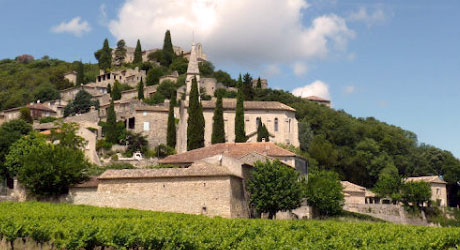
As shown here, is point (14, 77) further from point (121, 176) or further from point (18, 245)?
point (18, 245)

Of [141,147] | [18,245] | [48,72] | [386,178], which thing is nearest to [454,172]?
[386,178]

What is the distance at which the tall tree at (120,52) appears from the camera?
402 ft

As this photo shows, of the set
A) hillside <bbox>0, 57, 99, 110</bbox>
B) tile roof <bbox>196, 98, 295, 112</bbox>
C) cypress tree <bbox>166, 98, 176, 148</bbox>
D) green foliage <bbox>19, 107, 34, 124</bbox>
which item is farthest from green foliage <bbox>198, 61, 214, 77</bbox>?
green foliage <bbox>19, 107, 34, 124</bbox>

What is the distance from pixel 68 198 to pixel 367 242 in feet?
86.3

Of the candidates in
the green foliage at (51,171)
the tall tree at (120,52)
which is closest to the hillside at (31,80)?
the tall tree at (120,52)

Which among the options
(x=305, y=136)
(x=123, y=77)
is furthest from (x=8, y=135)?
(x=123, y=77)

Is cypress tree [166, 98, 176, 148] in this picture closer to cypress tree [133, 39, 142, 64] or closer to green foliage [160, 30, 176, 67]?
green foliage [160, 30, 176, 67]

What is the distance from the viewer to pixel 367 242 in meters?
22.7

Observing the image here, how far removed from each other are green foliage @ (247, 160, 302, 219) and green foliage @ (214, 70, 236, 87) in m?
54.0

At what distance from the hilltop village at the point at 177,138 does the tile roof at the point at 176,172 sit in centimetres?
8

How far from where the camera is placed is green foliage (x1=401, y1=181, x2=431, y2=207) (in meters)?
→ 65.2

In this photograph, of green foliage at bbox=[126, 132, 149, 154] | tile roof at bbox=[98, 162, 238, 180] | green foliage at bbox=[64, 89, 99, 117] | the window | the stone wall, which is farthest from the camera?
green foliage at bbox=[64, 89, 99, 117]

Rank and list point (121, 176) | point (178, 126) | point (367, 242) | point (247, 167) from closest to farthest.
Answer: point (367, 242) → point (121, 176) → point (247, 167) → point (178, 126)

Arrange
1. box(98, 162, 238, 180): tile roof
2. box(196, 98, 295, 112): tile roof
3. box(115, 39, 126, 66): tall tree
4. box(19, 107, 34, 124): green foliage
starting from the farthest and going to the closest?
1. box(115, 39, 126, 66): tall tree
2. box(19, 107, 34, 124): green foliage
3. box(196, 98, 295, 112): tile roof
4. box(98, 162, 238, 180): tile roof
